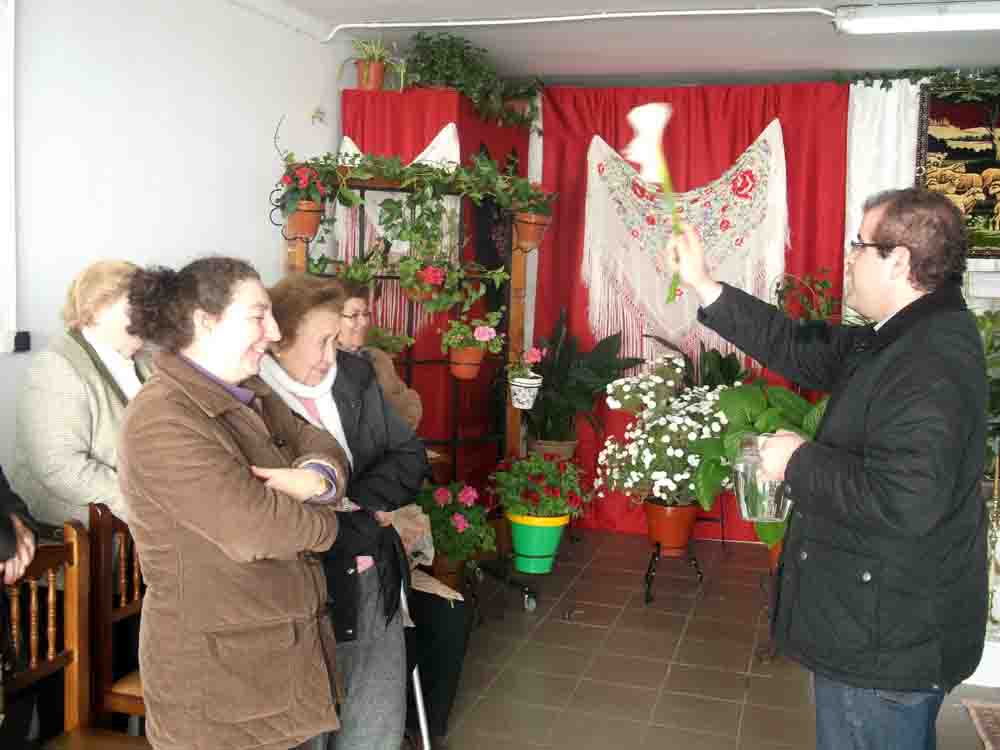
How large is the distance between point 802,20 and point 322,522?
3.48 meters

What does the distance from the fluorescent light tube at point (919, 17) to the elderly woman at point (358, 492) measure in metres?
2.78

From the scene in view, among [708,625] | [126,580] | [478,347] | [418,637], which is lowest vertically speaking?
[708,625]

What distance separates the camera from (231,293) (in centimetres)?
191

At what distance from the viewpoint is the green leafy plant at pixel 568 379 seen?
18.6 feet

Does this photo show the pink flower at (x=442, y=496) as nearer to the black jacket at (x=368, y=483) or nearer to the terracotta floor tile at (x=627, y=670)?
the terracotta floor tile at (x=627, y=670)

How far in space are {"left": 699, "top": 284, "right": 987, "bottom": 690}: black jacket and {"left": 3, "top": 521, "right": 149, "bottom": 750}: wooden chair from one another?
1.46 metres

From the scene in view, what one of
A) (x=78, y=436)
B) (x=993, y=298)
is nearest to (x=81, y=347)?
(x=78, y=436)

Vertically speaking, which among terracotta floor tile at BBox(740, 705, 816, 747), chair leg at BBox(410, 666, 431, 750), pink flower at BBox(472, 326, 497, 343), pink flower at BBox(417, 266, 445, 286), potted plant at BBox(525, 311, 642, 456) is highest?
pink flower at BBox(417, 266, 445, 286)

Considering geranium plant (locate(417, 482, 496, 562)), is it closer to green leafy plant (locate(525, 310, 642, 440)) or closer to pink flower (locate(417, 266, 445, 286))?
pink flower (locate(417, 266, 445, 286))

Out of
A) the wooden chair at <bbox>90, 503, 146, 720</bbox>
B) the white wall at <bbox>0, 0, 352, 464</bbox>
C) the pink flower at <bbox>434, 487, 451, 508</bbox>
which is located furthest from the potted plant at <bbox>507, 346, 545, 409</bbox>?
the wooden chair at <bbox>90, 503, 146, 720</bbox>

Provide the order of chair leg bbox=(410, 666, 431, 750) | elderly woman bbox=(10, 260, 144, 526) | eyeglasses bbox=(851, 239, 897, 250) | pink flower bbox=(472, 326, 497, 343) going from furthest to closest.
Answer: pink flower bbox=(472, 326, 497, 343) < chair leg bbox=(410, 666, 431, 750) < elderly woman bbox=(10, 260, 144, 526) < eyeglasses bbox=(851, 239, 897, 250)

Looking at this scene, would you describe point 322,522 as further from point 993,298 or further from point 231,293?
point 993,298

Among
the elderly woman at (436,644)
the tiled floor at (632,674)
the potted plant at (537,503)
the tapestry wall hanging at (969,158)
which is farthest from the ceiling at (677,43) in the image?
the tiled floor at (632,674)

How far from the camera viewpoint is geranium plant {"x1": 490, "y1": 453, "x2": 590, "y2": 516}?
4.64 meters
